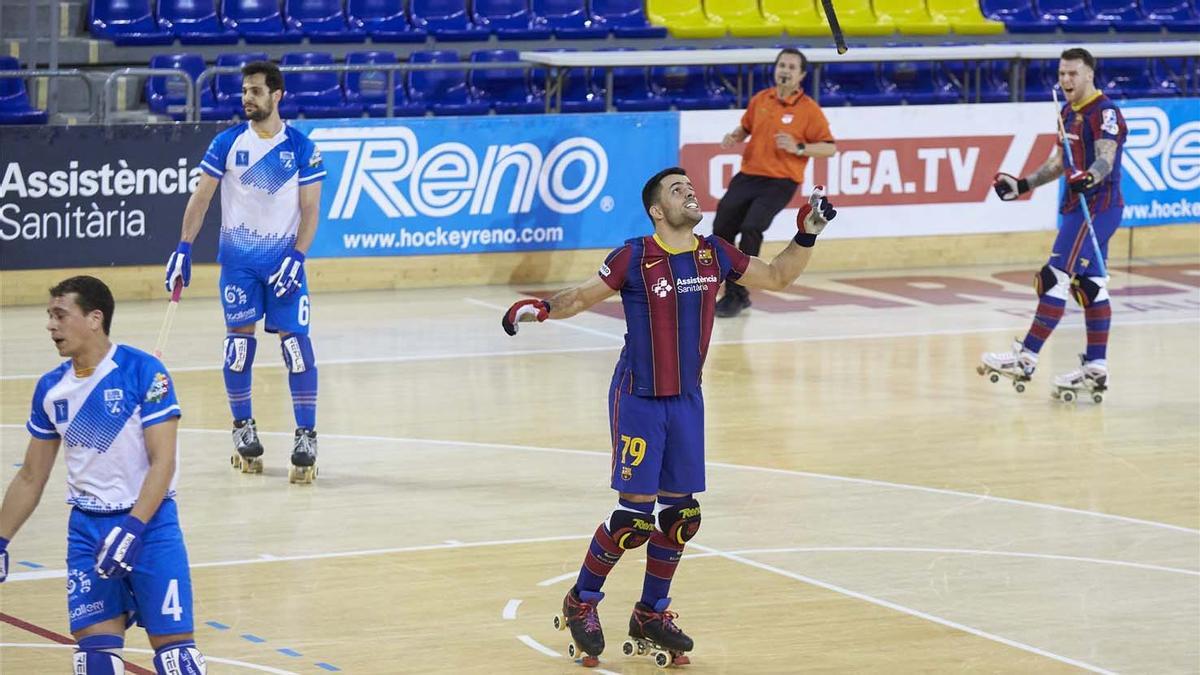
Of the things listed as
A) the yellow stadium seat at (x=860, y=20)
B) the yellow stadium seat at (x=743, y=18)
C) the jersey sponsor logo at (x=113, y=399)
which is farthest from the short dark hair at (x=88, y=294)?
the yellow stadium seat at (x=860, y=20)

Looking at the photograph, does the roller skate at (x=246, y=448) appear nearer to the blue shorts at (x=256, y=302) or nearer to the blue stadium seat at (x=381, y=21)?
the blue shorts at (x=256, y=302)

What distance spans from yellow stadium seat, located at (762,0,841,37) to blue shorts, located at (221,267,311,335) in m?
14.2

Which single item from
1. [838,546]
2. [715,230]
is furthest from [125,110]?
[838,546]

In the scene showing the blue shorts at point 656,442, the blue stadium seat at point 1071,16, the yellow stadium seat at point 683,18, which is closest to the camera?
the blue shorts at point 656,442

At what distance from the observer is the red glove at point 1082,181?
14852mm

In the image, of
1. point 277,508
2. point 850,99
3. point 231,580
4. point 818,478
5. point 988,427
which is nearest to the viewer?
point 231,580

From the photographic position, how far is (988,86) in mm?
25750

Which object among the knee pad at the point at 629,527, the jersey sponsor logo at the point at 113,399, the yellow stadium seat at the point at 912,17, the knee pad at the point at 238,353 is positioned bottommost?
the knee pad at the point at 238,353

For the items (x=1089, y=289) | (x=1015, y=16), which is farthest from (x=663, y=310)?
(x=1015, y=16)

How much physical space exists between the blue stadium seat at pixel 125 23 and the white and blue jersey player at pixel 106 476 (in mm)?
15642

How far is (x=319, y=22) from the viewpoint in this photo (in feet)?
76.6

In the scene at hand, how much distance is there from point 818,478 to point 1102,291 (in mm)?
3826

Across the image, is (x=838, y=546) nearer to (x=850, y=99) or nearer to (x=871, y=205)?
(x=871, y=205)

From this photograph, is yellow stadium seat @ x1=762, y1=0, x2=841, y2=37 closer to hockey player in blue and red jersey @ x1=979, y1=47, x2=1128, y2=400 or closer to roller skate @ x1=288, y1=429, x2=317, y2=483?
hockey player in blue and red jersey @ x1=979, y1=47, x2=1128, y2=400
